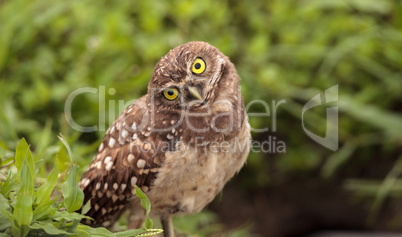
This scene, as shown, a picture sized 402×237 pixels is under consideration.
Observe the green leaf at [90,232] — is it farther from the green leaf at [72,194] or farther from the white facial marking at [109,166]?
the white facial marking at [109,166]

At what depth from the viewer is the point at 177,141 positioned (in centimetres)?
247

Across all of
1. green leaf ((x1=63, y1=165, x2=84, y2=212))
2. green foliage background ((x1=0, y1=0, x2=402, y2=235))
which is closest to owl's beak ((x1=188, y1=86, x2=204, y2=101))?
green leaf ((x1=63, y1=165, x2=84, y2=212))

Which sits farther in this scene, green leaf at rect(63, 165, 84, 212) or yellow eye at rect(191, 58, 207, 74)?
yellow eye at rect(191, 58, 207, 74)

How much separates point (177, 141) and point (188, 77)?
356 millimetres

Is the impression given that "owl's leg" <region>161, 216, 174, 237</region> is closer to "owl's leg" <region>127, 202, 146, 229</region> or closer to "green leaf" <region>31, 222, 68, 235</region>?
"owl's leg" <region>127, 202, 146, 229</region>

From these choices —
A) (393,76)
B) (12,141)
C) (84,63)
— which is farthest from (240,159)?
(393,76)

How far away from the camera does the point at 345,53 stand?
4.82 m

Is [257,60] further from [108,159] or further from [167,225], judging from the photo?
[108,159]

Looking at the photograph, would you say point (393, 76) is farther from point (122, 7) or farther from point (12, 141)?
point (12, 141)

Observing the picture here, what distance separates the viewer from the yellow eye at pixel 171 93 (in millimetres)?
2311

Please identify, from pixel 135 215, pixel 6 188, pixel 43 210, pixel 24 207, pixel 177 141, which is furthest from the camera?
pixel 135 215

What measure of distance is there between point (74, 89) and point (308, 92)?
2.09 m

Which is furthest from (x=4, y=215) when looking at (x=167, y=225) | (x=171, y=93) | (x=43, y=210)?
(x=167, y=225)

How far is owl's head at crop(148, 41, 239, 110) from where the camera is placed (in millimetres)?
2275
